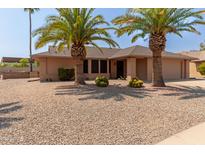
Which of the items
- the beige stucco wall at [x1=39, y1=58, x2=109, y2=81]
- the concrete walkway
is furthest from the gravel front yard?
the beige stucco wall at [x1=39, y1=58, x2=109, y2=81]

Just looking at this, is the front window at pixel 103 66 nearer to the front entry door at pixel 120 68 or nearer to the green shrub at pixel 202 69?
the front entry door at pixel 120 68

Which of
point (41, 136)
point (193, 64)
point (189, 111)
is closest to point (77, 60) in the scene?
point (189, 111)

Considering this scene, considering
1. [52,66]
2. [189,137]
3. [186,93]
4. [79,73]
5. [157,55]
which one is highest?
[157,55]

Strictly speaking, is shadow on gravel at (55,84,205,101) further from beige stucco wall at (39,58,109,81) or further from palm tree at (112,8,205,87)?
beige stucco wall at (39,58,109,81)

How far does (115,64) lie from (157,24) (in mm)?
12887

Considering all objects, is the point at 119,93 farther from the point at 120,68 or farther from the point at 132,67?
the point at 120,68

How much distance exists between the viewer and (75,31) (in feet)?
50.4

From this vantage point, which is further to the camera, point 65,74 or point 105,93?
point 65,74

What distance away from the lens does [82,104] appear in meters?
9.43

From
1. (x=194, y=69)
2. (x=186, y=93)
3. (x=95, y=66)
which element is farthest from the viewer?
(x=194, y=69)

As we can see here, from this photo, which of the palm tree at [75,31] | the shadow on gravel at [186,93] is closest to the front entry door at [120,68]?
the palm tree at [75,31]

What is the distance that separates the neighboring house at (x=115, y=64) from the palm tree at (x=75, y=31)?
6838mm

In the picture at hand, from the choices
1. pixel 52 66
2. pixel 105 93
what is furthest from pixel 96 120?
pixel 52 66
